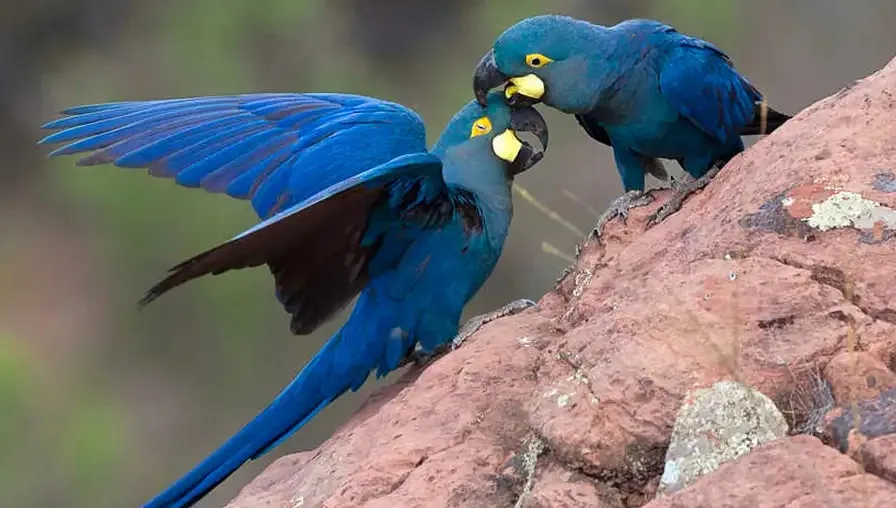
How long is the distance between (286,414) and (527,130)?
0.84m

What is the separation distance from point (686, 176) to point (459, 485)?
127 centimetres

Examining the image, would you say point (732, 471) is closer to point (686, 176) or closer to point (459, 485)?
point (459, 485)

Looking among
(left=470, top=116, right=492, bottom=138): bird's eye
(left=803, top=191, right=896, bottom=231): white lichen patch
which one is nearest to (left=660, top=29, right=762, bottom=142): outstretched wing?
(left=470, top=116, right=492, bottom=138): bird's eye

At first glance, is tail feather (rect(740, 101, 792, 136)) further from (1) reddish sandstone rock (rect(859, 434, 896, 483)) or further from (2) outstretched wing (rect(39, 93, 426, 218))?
(1) reddish sandstone rock (rect(859, 434, 896, 483))

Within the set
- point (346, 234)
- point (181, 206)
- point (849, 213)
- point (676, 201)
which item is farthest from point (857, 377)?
point (181, 206)

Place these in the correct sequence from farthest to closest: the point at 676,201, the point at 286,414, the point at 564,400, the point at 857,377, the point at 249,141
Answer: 1. the point at 249,141
2. the point at 286,414
3. the point at 676,201
4. the point at 564,400
5. the point at 857,377

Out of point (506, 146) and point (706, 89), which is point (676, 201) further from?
point (506, 146)

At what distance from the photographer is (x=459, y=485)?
5.81 ft

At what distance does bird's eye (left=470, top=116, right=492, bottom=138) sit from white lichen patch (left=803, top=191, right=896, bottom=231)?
1.20m

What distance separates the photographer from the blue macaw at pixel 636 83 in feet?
8.56

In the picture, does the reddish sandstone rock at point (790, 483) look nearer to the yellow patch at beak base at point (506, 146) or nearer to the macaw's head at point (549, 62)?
the macaw's head at point (549, 62)

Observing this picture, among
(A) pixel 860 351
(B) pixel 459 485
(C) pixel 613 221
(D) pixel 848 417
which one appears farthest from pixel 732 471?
(C) pixel 613 221

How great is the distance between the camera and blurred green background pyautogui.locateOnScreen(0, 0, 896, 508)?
5.87 metres

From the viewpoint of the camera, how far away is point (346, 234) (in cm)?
242
